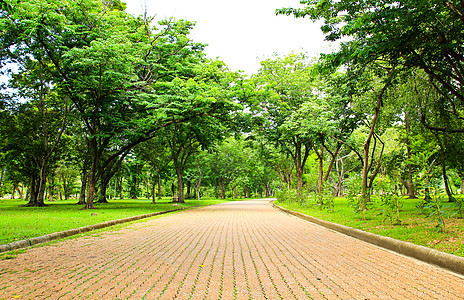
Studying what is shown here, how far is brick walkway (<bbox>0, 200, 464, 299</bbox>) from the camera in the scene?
133 inches

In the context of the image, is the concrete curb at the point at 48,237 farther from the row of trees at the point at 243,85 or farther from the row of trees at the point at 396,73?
the row of trees at the point at 396,73

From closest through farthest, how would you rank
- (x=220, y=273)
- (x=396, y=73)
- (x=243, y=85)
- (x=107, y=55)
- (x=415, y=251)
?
1. (x=220, y=273)
2. (x=415, y=251)
3. (x=396, y=73)
4. (x=107, y=55)
5. (x=243, y=85)

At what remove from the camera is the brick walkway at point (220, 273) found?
11.1 feet

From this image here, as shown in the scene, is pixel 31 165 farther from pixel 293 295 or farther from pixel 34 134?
pixel 293 295

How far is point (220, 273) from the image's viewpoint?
421 centimetres

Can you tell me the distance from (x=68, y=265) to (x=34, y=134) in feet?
77.0

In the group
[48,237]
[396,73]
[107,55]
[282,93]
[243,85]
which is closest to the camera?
[48,237]

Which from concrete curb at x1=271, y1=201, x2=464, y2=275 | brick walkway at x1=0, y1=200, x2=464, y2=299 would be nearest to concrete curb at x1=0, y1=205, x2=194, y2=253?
brick walkway at x1=0, y1=200, x2=464, y2=299

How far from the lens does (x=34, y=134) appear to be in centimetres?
2350

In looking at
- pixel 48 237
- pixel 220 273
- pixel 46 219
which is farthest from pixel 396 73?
pixel 46 219

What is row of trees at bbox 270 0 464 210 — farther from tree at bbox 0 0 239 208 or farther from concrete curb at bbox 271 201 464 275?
tree at bbox 0 0 239 208

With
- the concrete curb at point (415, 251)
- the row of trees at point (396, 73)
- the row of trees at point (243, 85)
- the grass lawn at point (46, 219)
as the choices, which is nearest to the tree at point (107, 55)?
the row of trees at point (243, 85)

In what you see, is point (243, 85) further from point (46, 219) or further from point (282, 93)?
point (46, 219)

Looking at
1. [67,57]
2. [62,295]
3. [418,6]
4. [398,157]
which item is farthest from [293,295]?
[398,157]
